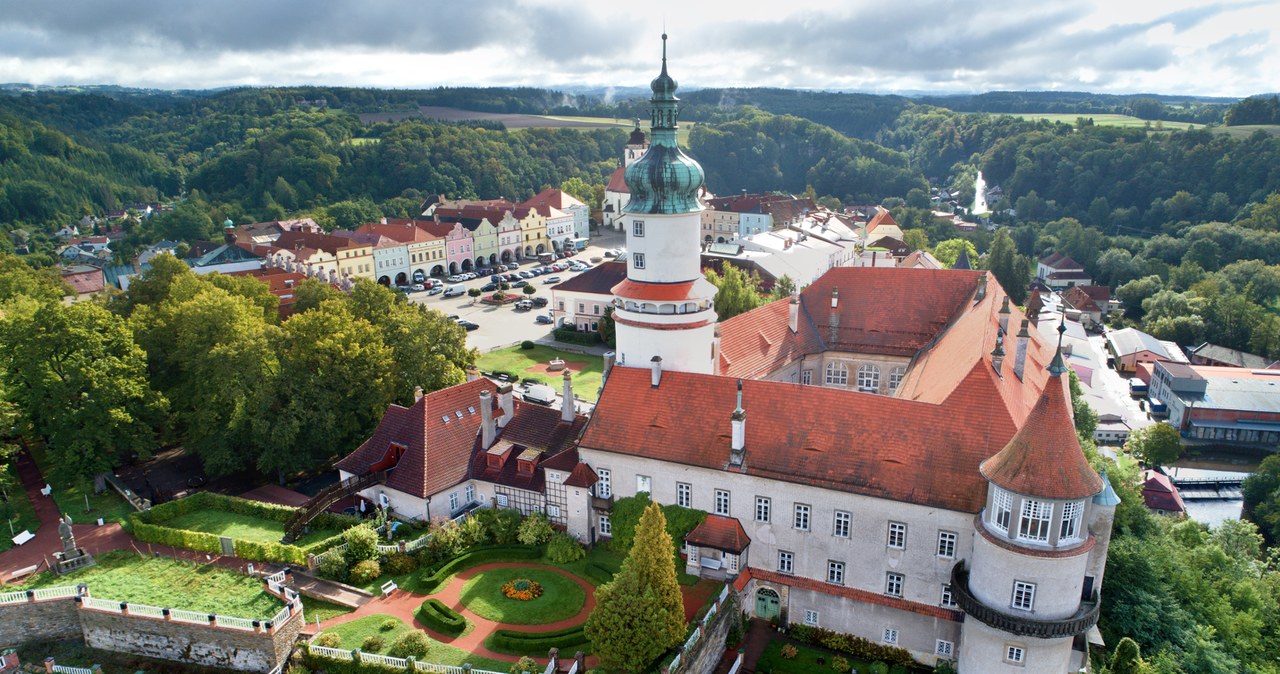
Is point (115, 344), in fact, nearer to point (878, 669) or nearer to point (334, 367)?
point (334, 367)

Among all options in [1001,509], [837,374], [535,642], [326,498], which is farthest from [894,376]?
[326,498]

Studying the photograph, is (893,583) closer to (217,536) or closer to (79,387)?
(217,536)

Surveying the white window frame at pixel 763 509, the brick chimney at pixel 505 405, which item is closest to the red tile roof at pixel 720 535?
the white window frame at pixel 763 509

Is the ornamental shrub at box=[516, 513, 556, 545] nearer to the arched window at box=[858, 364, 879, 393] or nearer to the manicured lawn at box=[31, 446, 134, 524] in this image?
the manicured lawn at box=[31, 446, 134, 524]

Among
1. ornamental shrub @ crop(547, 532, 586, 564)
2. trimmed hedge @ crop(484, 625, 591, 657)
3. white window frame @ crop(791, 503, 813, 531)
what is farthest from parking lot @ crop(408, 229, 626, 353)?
white window frame @ crop(791, 503, 813, 531)

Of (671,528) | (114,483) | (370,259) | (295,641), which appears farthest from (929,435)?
(370,259)
